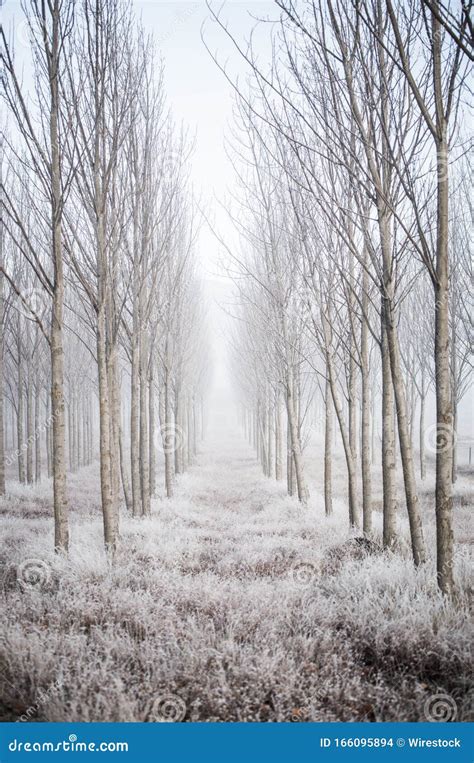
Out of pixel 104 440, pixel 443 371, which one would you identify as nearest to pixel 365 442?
pixel 443 371

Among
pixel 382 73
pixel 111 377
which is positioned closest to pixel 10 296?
pixel 111 377

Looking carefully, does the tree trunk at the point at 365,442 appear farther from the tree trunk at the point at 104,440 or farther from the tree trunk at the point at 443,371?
the tree trunk at the point at 104,440

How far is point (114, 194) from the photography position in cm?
495

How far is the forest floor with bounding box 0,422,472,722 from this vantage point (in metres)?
2.24

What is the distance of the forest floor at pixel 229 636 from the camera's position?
224cm

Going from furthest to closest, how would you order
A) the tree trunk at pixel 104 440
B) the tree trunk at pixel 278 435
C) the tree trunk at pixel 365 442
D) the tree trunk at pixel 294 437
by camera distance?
the tree trunk at pixel 278 435
the tree trunk at pixel 294 437
the tree trunk at pixel 365 442
the tree trunk at pixel 104 440

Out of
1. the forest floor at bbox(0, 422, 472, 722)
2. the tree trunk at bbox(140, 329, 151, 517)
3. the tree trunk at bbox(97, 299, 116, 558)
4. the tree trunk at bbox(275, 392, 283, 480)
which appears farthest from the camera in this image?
the tree trunk at bbox(275, 392, 283, 480)

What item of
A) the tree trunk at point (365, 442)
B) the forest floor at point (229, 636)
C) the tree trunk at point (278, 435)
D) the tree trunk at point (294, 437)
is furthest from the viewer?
the tree trunk at point (278, 435)

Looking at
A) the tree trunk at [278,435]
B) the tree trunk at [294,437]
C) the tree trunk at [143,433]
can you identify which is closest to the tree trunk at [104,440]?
the tree trunk at [143,433]

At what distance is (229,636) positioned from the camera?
9.04ft

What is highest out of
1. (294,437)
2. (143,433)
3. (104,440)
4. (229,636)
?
(104,440)

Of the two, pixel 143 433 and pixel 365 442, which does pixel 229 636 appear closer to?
pixel 365 442

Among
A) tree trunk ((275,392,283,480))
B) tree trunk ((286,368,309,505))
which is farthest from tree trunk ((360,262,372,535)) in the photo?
tree trunk ((275,392,283,480))

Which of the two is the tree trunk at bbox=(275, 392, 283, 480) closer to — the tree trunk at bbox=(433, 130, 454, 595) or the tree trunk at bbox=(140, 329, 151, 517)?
the tree trunk at bbox=(140, 329, 151, 517)
